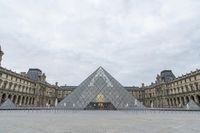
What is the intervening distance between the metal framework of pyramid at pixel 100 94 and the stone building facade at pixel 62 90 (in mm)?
19195

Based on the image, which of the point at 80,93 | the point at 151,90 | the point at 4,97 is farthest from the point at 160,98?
the point at 4,97

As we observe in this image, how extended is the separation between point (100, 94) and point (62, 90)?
52678mm

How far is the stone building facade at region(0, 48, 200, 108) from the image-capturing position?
4997 cm

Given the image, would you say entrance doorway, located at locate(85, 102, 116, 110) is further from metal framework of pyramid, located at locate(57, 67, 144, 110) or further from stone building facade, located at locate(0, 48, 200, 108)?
stone building facade, located at locate(0, 48, 200, 108)

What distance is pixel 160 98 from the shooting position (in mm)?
69562

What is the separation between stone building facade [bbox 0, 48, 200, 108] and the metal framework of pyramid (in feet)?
63.0

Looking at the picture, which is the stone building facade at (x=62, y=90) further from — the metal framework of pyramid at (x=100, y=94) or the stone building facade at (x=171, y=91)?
the metal framework of pyramid at (x=100, y=94)

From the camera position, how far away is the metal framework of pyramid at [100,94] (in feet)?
119

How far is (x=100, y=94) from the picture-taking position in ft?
128

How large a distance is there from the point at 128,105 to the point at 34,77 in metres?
44.8
